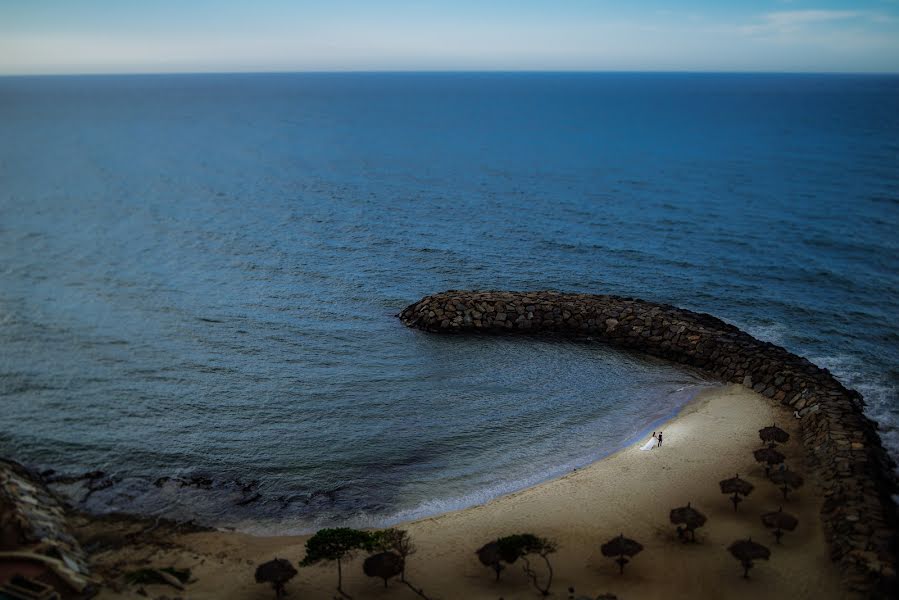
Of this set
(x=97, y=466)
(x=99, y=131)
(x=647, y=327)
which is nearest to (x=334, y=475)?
(x=97, y=466)

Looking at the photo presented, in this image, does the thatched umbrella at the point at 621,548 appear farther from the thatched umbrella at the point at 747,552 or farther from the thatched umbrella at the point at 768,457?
the thatched umbrella at the point at 768,457

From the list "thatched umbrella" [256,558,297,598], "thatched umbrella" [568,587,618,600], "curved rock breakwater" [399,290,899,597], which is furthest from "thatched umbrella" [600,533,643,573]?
"thatched umbrella" [256,558,297,598]

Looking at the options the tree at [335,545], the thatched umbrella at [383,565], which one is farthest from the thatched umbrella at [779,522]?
the tree at [335,545]

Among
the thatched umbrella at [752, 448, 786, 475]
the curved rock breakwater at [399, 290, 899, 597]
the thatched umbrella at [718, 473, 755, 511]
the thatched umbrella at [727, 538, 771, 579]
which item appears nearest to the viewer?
the thatched umbrella at [727, 538, 771, 579]

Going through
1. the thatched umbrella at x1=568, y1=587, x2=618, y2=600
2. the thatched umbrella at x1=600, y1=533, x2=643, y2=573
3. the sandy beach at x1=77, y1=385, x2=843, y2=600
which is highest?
the thatched umbrella at x1=600, y1=533, x2=643, y2=573

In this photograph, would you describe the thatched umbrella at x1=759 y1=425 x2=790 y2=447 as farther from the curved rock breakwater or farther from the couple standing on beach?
the couple standing on beach

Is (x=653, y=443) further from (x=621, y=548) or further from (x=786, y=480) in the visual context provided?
(x=621, y=548)

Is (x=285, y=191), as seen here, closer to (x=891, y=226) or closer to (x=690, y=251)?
(x=690, y=251)
